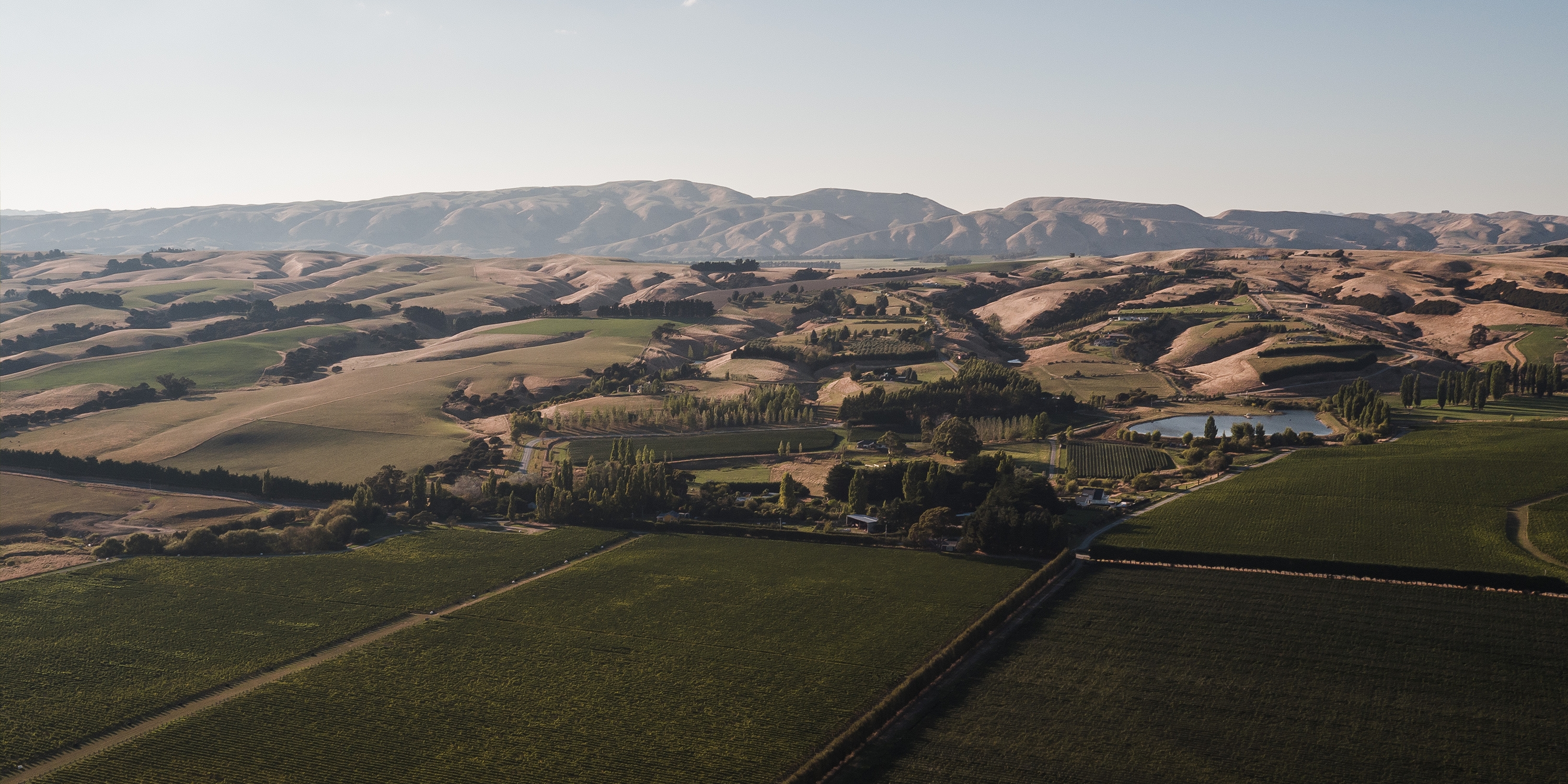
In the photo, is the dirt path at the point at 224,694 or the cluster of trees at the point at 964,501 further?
the cluster of trees at the point at 964,501

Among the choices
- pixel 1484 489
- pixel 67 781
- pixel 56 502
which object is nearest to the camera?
pixel 67 781

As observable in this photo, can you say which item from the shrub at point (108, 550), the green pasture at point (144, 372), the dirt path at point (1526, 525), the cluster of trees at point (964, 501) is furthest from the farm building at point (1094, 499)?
the green pasture at point (144, 372)

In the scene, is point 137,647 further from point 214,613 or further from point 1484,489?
point 1484,489

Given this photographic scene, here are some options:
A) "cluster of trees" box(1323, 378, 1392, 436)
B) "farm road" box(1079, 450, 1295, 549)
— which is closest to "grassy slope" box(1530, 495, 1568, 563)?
"farm road" box(1079, 450, 1295, 549)

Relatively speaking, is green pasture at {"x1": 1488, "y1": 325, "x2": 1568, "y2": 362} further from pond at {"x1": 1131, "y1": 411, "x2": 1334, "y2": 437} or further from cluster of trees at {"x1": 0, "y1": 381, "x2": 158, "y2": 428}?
cluster of trees at {"x1": 0, "y1": 381, "x2": 158, "y2": 428}

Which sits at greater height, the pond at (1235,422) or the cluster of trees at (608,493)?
the pond at (1235,422)

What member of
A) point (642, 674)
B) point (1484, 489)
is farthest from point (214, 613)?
point (1484, 489)

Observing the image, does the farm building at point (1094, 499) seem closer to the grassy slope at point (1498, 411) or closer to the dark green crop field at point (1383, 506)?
the dark green crop field at point (1383, 506)
